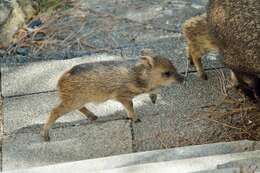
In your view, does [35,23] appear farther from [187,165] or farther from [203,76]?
[187,165]

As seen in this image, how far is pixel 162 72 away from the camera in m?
5.03

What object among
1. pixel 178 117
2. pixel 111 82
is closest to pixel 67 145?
pixel 111 82

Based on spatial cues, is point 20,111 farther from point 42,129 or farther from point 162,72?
point 162,72

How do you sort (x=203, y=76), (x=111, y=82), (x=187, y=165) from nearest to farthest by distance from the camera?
(x=187, y=165)
(x=111, y=82)
(x=203, y=76)

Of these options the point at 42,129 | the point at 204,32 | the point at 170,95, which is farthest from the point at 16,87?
the point at 204,32

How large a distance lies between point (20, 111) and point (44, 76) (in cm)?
56

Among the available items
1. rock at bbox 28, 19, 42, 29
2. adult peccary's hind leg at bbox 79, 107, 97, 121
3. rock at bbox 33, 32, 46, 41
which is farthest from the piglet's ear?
rock at bbox 28, 19, 42, 29

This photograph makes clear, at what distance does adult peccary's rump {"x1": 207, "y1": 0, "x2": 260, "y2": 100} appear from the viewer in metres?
4.27

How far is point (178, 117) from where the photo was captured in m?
5.17

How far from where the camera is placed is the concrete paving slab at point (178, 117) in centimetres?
492

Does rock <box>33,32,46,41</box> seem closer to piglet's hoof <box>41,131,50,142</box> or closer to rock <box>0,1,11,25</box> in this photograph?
rock <box>0,1,11,25</box>

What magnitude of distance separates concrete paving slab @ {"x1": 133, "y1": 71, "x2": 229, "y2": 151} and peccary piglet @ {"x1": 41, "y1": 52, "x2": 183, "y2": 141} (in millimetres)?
205

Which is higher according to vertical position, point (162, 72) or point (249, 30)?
point (249, 30)

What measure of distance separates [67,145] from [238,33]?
1717 millimetres
